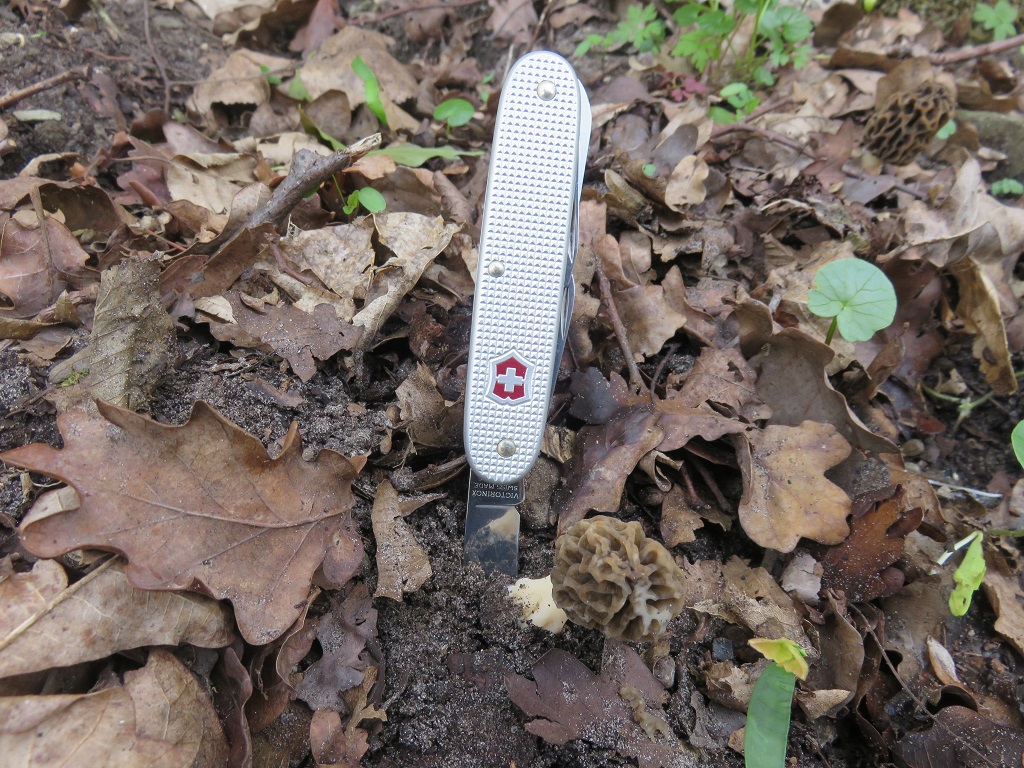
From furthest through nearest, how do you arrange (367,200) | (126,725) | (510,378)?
(367,200) → (510,378) → (126,725)

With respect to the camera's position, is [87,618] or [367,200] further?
[367,200]

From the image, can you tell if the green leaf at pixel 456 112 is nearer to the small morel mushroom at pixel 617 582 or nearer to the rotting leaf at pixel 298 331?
the rotting leaf at pixel 298 331

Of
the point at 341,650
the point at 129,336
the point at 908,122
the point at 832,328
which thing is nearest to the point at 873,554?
the point at 832,328

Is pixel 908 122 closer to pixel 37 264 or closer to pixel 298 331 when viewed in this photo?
pixel 298 331

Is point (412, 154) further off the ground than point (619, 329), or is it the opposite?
point (412, 154)

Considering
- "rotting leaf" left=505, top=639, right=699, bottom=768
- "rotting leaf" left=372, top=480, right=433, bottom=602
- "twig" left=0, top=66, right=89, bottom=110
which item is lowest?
"rotting leaf" left=505, top=639, right=699, bottom=768

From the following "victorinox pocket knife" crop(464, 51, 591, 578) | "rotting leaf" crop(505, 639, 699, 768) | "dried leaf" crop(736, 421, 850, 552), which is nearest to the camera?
"rotting leaf" crop(505, 639, 699, 768)

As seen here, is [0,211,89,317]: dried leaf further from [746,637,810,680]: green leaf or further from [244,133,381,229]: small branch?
[746,637,810,680]: green leaf

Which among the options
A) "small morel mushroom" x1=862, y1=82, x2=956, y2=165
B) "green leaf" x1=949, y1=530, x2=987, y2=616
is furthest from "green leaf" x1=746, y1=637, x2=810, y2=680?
"small morel mushroom" x1=862, y1=82, x2=956, y2=165
